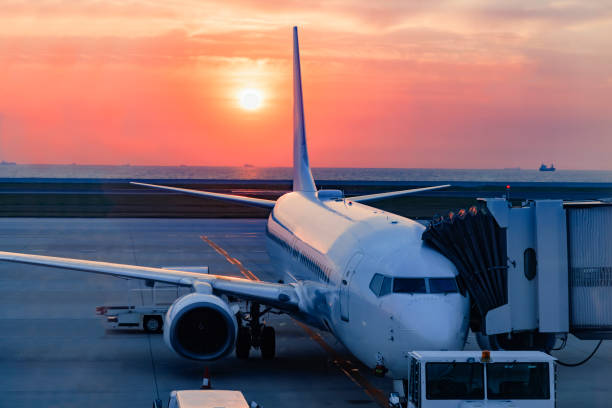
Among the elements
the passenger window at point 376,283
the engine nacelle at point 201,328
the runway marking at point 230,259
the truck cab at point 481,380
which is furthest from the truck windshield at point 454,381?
the runway marking at point 230,259

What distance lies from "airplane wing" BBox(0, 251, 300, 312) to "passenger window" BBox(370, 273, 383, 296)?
530cm

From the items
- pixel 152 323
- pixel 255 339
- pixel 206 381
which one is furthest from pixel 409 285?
pixel 152 323

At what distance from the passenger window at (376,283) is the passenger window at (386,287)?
0.36ft

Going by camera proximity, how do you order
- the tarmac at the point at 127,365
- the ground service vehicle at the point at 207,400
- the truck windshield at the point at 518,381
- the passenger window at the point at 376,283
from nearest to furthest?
the ground service vehicle at the point at 207,400 → the truck windshield at the point at 518,381 → the passenger window at the point at 376,283 → the tarmac at the point at 127,365

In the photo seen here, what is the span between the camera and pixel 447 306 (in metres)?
16.2

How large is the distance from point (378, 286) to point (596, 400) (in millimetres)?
6226

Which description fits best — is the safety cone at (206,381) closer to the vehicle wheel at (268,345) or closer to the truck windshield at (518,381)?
the vehicle wheel at (268,345)

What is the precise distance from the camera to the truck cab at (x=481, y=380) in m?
14.4

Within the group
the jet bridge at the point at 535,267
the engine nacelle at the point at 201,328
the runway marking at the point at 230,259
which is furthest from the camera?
the runway marking at the point at 230,259

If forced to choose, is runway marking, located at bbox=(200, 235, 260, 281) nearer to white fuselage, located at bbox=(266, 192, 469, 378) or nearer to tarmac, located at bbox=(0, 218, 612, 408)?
tarmac, located at bbox=(0, 218, 612, 408)

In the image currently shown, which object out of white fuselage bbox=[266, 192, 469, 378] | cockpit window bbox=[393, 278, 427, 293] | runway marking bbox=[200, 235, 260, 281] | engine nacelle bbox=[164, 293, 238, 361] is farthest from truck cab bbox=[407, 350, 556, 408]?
runway marking bbox=[200, 235, 260, 281]

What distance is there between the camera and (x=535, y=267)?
57.3 ft

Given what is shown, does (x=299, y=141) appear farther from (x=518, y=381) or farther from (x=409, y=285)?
(x=518, y=381)

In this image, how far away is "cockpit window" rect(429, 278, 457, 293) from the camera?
16391 mm
